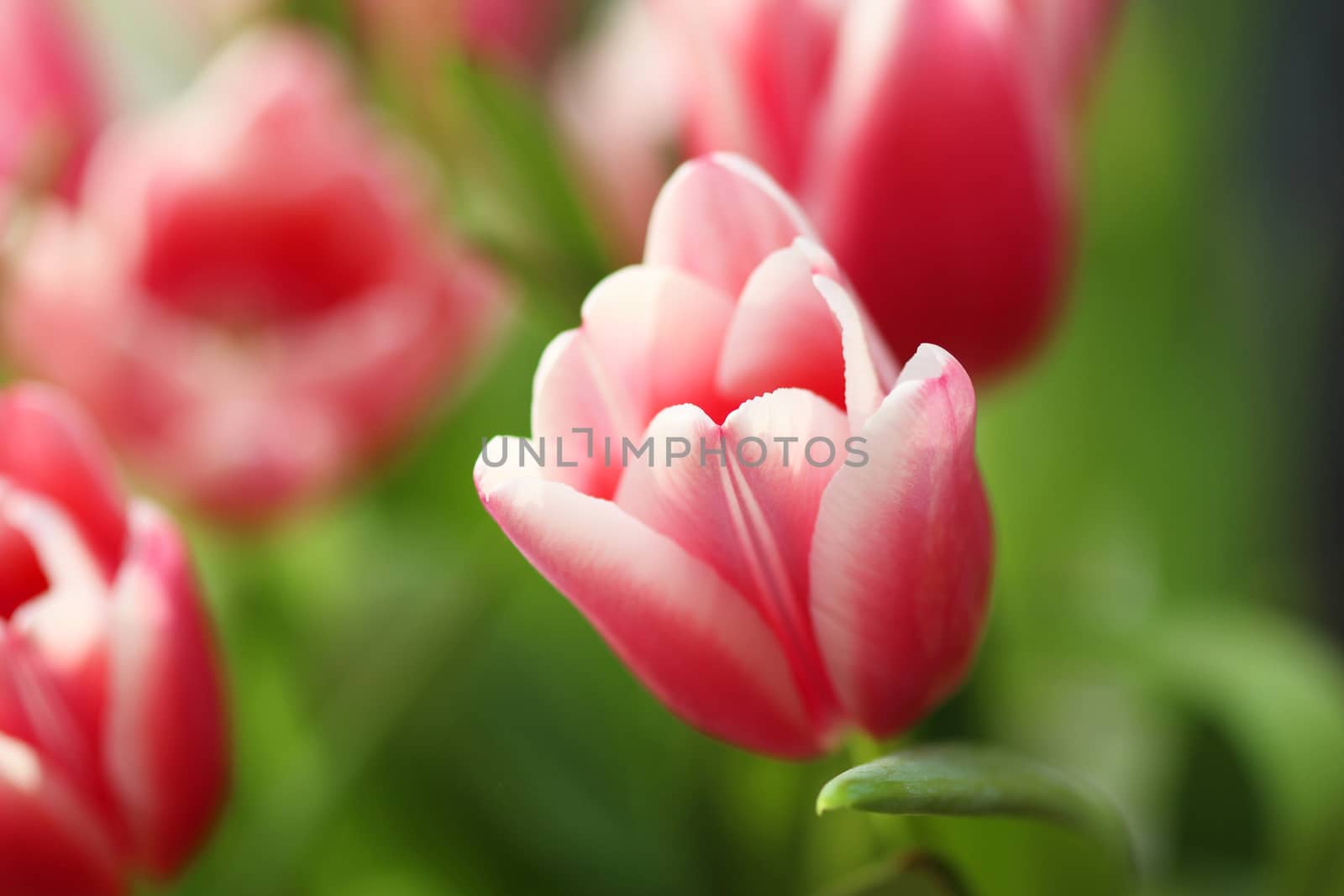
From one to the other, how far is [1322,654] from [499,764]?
0.19m

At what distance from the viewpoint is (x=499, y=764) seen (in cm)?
29

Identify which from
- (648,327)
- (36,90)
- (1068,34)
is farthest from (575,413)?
(36,90)

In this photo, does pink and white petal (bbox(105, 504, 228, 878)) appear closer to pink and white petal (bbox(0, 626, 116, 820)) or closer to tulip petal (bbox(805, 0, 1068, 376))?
pink and white petal (bbox(0, 626, 116, 820))

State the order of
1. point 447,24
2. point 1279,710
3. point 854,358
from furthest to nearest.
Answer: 1. point 447,24
2. point 1279,710
3. point 854,358

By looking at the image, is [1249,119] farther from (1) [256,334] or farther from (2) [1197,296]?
(1) [256,334]

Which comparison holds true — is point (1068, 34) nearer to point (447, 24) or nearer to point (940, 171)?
point (940, 171)

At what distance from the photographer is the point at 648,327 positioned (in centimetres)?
16

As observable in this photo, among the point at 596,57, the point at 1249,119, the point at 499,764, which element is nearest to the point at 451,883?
the point at 499,764

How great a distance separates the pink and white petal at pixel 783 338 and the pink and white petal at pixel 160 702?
0.08m

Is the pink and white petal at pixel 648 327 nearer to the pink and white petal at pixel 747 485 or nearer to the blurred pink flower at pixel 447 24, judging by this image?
the pink and white petal at pixel 747 485

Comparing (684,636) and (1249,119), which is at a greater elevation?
(1249,119)

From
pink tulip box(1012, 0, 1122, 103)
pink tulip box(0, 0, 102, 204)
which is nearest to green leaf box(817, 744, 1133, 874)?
pink tulip box(1012, 0, 1122, 103)

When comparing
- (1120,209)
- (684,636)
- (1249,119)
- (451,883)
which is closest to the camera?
(684,636)

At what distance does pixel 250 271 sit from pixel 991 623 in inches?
8.2
